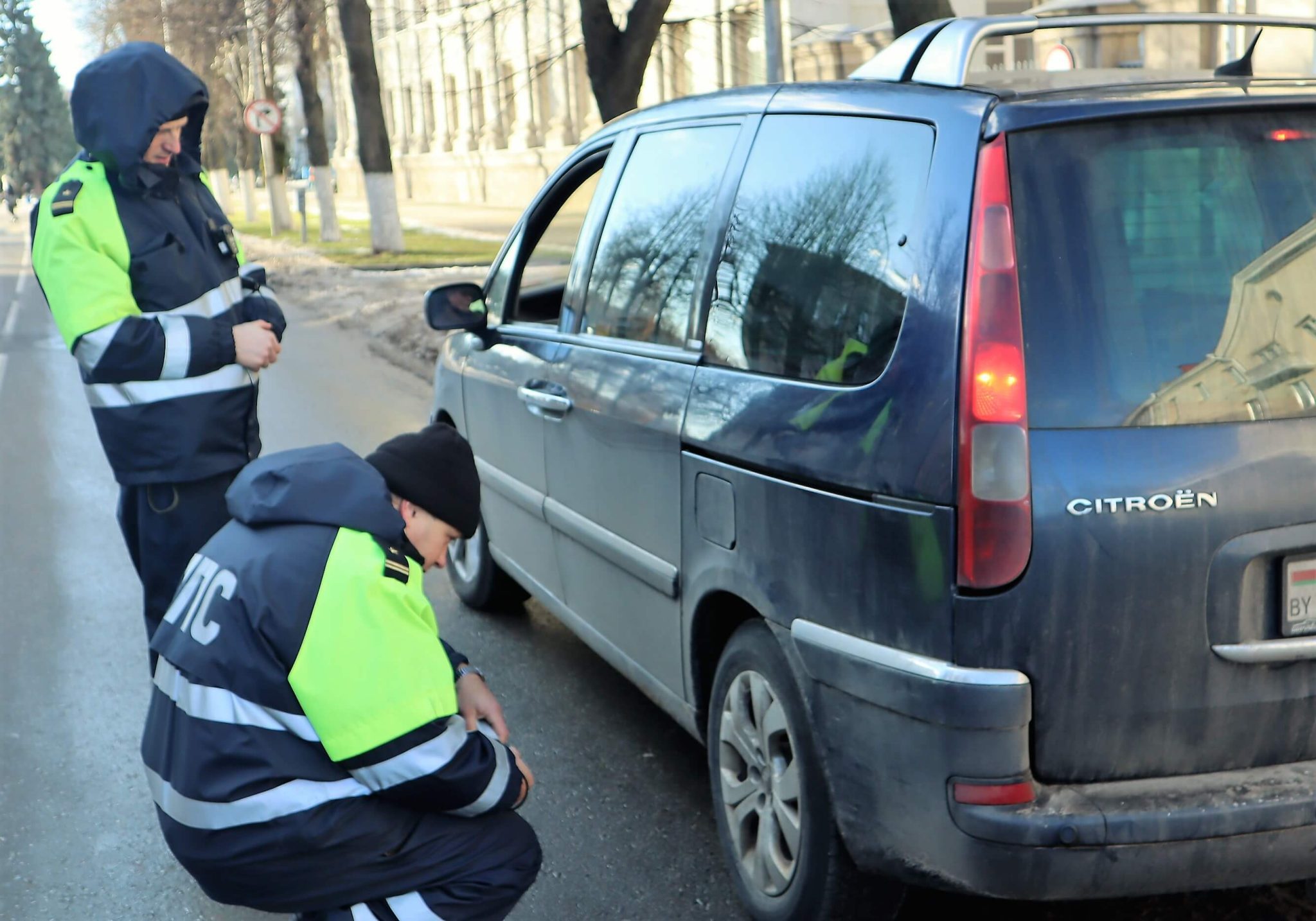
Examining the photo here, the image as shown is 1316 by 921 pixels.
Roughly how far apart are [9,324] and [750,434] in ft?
62.3

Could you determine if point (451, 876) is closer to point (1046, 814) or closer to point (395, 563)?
point (395, 563)

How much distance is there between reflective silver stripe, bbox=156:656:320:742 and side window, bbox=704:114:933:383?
118cm

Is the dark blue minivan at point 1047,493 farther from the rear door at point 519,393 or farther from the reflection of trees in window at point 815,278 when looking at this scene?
the rear door at point 519,393

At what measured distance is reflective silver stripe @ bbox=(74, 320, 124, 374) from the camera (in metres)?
3.61

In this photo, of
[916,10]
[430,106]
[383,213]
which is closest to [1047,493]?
[916,10]

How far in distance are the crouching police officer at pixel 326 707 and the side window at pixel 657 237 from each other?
114cm

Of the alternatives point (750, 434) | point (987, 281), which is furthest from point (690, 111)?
point (987, 281)

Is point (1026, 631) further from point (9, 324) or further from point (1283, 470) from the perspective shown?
point (9, 324)

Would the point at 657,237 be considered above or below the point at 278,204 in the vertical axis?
above

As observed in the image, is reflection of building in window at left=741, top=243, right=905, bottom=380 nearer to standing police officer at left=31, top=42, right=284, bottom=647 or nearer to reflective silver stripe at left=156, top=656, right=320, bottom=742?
reflective silver stripe at left=156, top=656, right=320, bottom=742

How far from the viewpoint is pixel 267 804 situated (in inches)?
92.9

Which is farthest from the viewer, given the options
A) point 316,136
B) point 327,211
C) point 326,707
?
point 316,136

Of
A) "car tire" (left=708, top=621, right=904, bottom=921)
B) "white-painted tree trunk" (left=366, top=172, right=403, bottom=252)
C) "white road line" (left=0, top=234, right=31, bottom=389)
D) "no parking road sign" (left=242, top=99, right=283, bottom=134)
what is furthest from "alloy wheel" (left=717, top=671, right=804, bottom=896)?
"no parking road sign" (left=242, top=99, right=283, bottom=134)

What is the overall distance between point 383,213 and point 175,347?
22241mm
